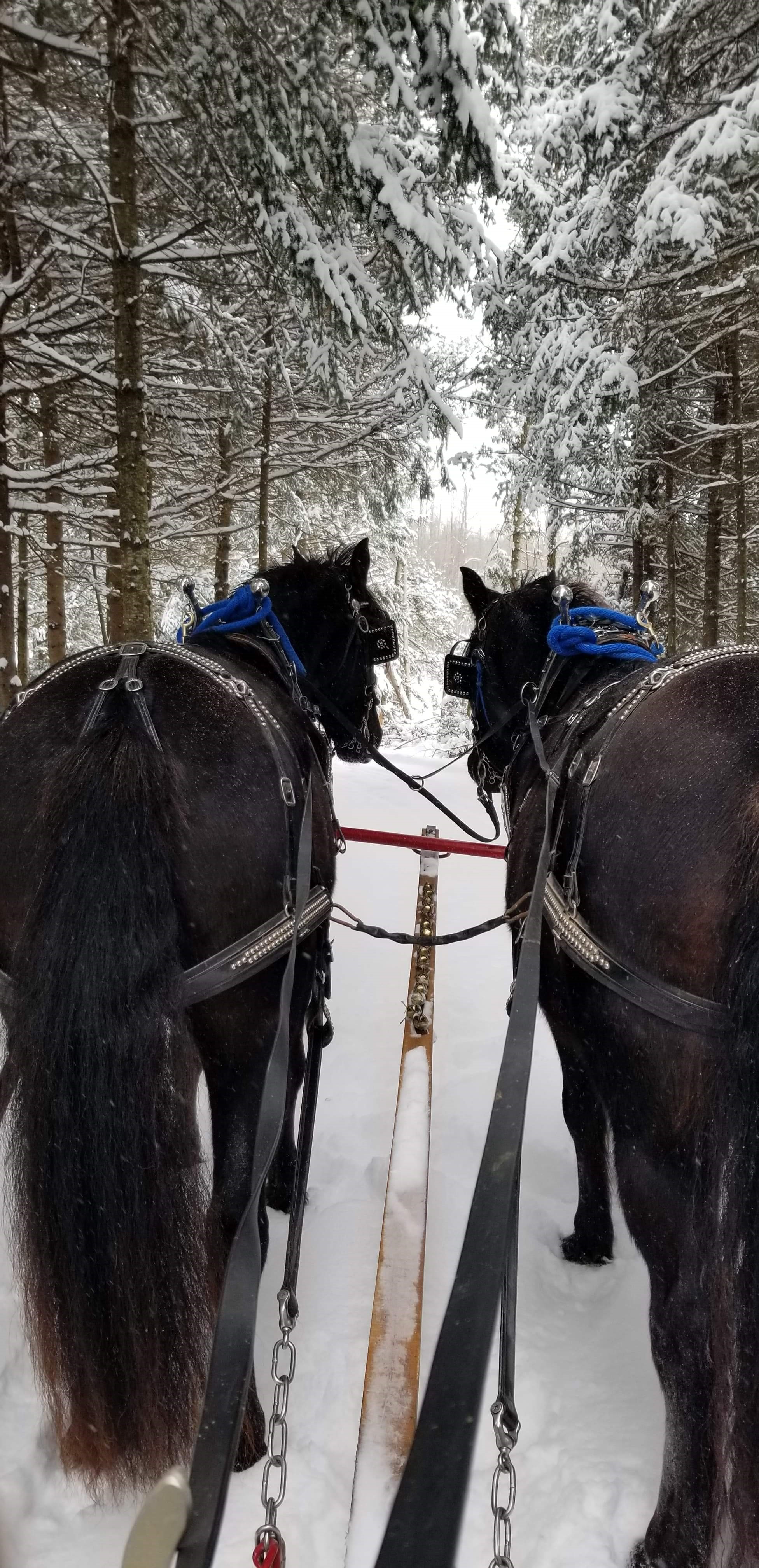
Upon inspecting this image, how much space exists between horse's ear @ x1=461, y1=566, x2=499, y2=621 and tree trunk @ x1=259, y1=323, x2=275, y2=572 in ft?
16.7

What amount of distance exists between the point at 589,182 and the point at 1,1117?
313 inches

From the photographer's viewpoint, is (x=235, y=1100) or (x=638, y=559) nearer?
(x=235, y=1100)

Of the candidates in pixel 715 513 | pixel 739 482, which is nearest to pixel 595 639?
pixel 739 482

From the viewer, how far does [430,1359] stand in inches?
91.0

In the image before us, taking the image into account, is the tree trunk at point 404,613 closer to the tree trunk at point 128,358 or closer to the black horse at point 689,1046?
the tree trunk at point 128,358

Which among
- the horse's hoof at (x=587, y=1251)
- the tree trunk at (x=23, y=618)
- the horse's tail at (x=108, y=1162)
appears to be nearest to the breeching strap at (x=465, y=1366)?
the horse's tail at (x=108, y=1162)

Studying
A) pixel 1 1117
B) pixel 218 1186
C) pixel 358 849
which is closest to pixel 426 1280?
pixel 218 1186

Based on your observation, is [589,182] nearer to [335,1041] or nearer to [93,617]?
[335,1041]

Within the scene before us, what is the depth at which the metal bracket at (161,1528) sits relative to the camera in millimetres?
817

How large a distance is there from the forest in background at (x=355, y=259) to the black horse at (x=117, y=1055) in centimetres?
Result: 372

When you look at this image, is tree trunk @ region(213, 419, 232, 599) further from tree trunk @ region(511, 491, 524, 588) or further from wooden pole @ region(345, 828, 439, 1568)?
tree trunk @ region(511, 491, 524, 588)

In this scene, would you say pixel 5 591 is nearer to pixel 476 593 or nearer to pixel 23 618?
pixel 476 593

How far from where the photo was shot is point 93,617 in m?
22.8

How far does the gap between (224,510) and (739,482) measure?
670 cm
